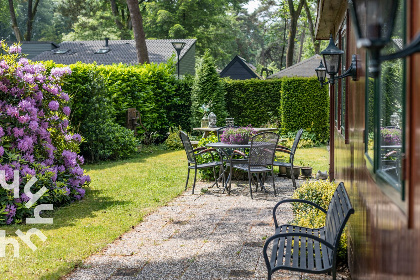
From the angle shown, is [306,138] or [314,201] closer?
[314,201]

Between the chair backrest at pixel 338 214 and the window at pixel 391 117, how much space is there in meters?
0.79

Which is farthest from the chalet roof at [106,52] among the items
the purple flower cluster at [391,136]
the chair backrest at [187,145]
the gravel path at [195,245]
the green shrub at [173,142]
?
the purple flower cluster at [391,136]

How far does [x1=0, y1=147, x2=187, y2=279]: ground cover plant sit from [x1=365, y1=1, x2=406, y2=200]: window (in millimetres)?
3211

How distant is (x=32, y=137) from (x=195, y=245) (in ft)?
11.4

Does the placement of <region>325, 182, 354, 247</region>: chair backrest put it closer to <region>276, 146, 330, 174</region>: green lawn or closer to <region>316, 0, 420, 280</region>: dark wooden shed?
<region>316, 0, 420, 280</region>: dark wooden shed

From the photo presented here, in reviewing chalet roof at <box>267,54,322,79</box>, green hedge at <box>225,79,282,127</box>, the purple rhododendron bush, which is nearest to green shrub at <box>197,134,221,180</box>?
the purple rhododendron bush

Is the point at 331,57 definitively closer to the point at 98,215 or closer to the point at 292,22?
the point at 98,215

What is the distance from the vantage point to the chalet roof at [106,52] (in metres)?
26.6

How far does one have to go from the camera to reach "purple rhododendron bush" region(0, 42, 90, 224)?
6.61 meters

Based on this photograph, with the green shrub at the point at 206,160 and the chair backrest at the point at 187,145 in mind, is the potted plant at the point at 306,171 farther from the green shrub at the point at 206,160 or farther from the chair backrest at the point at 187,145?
the chair backrest at the point at 187,145

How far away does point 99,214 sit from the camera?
6.80m

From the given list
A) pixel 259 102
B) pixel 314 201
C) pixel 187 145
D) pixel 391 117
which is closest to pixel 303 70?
pixel 259 102

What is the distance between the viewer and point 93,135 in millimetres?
12469

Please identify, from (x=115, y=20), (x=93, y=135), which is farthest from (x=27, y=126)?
(x=115, y=20)
